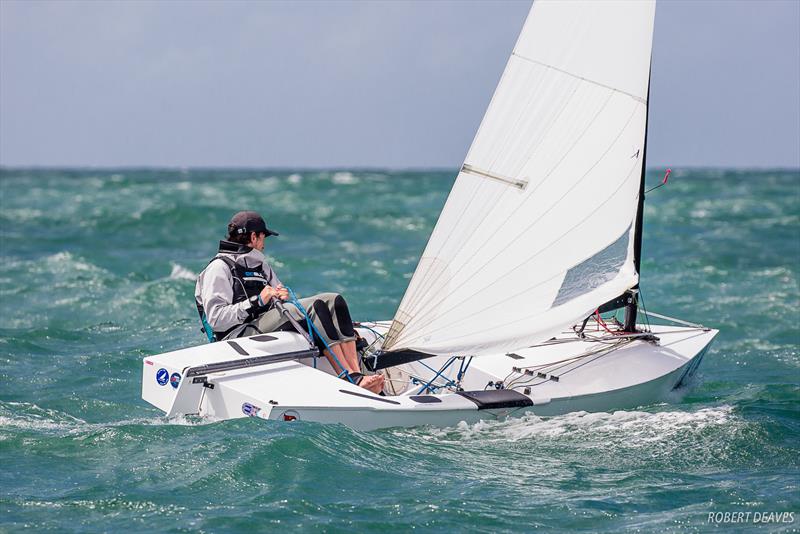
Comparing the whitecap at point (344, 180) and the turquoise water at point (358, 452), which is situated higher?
the whitecap at point (344, 180)

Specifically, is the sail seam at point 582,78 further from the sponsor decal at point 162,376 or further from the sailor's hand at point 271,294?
Answer: the sponsor decal at point 162,376

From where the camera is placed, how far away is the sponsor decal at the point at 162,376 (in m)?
6.24

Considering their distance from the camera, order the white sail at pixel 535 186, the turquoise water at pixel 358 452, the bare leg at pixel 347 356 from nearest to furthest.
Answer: the turquoise water at pixel 358 452, the white sail at pixel 535 186, the bare leg at pixel 347 356

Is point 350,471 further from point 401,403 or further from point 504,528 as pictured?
point 504,528

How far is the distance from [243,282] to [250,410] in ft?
3.67

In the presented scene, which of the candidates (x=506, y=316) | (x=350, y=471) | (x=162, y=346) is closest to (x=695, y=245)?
(x=162, y=346)

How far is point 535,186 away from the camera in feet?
22.2

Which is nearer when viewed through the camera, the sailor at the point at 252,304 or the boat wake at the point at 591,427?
the boat wake at the point at 591,427

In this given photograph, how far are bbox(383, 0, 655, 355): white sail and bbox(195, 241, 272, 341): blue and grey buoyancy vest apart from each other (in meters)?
0.91

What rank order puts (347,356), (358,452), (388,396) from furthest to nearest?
(347,356), (388,396), (358,452)

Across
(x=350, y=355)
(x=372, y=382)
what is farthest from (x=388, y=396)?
(x=350, y=355)

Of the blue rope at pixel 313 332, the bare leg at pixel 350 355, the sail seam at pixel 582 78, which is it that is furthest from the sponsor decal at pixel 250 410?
the sail seam at pixel 582 78

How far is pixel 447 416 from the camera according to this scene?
6.23 m

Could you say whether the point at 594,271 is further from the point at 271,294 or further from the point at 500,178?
the point at 271,294
